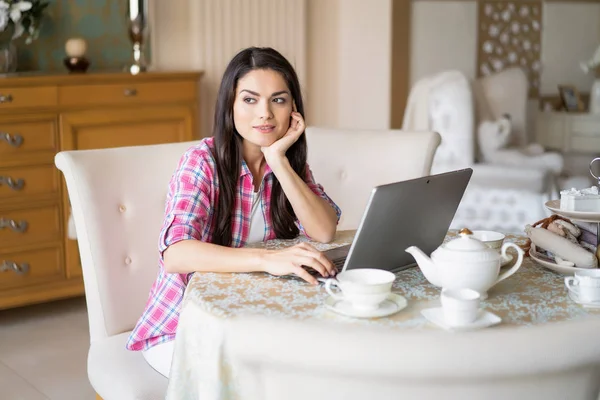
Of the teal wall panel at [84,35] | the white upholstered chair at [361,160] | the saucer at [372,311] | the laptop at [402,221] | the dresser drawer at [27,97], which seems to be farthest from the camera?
the teal wall panel at [84,35]

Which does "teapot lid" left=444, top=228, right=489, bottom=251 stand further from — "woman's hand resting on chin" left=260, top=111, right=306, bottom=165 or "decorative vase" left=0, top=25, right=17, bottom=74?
"decorative vase" left=0, top=25, right=17, bottom=74

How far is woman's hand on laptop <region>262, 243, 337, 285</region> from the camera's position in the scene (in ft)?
5.59

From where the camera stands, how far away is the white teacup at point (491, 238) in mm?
1907

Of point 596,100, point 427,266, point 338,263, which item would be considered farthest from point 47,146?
point 596,100

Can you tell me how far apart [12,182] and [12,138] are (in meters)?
0.20

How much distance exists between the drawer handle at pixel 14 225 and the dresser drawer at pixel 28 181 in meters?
0.10

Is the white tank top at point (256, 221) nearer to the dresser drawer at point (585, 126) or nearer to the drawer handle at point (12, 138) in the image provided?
the drawer handle at point (12, 138)

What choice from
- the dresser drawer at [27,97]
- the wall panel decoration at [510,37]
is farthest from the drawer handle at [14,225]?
the wall panel decoration at [510,37]

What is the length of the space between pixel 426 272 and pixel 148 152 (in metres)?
0.95

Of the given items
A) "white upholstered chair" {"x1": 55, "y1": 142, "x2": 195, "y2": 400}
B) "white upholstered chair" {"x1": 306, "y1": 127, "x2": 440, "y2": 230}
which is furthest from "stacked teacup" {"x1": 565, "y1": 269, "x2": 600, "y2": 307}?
"white upholstered chair" {"x1": 306, "y1": 127, "x2": 440, "y2": 230}

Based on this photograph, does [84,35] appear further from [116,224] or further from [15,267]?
[116,224]

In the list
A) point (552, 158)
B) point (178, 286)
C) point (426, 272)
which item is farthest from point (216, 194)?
point (552, 158)

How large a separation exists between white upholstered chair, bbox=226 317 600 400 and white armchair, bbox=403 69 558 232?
3203mm

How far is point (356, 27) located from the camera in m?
5.40
